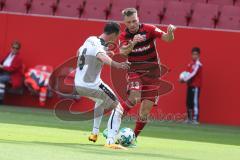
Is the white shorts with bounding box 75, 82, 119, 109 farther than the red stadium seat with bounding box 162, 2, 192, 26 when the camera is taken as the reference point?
No

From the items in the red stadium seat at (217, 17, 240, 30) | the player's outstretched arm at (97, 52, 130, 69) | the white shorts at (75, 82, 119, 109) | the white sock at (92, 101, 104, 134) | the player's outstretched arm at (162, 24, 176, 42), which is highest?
the red stadium seat at (217, 17, 240, 30)

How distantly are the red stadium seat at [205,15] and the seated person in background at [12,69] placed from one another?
4.71m

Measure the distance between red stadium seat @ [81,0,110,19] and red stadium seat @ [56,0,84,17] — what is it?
204mm

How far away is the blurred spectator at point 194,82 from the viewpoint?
19.4 meters

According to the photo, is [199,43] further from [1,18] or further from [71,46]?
[1,18]

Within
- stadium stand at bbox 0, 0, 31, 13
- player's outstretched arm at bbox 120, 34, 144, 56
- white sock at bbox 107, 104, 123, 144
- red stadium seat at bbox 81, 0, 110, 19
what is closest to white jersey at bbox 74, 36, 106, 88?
player's outstretched arm at bbox 120, 34, 144, 56

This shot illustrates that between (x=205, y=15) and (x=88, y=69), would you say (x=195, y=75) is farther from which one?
(x=88, y=69)

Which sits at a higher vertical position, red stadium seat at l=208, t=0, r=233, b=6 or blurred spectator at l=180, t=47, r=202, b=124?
red stadium seat at l=208, t=0, r=233, b=6

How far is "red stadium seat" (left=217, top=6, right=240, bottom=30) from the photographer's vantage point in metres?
20.3

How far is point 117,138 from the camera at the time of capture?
12328 mm

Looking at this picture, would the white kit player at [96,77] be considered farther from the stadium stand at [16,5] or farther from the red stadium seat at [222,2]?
the red stadium seat at [222,2]

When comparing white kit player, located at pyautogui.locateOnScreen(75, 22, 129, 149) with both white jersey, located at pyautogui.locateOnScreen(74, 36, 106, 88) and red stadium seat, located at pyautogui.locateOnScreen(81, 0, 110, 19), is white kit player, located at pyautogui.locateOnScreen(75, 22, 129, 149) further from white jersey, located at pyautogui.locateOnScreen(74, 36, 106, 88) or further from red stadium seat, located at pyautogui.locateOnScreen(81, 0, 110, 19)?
red stadium seat, located at pyautogui.locateOnScreen(81, 0, 110, 19)

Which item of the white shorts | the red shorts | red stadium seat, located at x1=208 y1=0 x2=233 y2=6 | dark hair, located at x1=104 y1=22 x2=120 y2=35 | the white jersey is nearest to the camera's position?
dark hair, located at x1=104 y1=22 x2=120 y2=35

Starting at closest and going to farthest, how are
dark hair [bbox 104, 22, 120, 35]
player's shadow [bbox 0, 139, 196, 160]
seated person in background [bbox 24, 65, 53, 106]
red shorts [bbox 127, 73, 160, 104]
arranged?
player's shadow [bbox 0, 139, 196, 160], dark hair [bbox 104, 22, 120, 35], red shorts [bbox 127, 73, 160, 104], seated person in background [bbox 24, 65, 53, 106]
